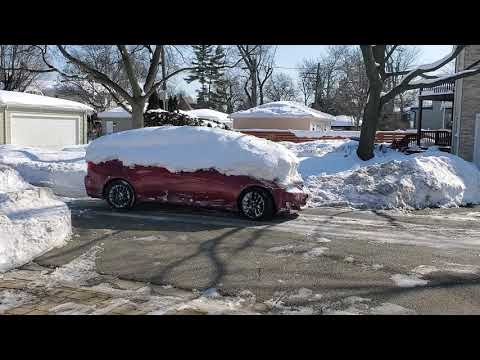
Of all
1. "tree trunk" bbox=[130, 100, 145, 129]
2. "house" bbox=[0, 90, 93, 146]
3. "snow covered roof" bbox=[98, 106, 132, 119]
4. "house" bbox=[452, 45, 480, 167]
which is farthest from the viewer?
"snow covered roof" bbox=[98, 106, 132, 119]

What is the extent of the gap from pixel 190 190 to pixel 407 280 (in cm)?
518

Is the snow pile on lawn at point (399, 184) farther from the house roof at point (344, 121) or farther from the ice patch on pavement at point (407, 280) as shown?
the house roof at point (344, 121)

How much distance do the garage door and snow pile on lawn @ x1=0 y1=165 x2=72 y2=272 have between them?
17170 millimetres

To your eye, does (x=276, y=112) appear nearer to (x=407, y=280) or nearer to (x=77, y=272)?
(x=407, y=280)

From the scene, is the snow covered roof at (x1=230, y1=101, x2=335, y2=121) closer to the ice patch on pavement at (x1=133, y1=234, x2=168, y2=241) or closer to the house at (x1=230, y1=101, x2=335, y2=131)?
the house at (x1=230, y1=101, x2=335, y2=131)

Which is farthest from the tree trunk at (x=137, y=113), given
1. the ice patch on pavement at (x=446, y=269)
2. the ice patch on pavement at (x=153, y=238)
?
the ice patch on pavement at (x=446, y=269)

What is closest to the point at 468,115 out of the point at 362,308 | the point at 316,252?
the point at 316,252

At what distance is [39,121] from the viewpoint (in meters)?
24.6

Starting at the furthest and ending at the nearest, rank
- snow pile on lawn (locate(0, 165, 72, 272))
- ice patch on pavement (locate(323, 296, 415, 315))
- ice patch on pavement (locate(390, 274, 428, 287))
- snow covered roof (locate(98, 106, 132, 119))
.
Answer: snow covered roof (locate(98, 106, 132, 119)) → snow pile on lawn (locate(0, 165, 72, 272)) → ice patch on pavement (locate(390, 274, 428, 287)) → ice patch on pavement (locate(323, 296, 415, 315))

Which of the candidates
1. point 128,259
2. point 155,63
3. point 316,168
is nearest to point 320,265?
point 128,259

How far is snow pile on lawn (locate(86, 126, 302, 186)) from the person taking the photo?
9.60m

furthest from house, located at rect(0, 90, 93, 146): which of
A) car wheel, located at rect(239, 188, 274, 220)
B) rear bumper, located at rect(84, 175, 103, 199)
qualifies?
car wheel, located at rect(239, 188, 274, 220)

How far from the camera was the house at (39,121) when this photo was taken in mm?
22969

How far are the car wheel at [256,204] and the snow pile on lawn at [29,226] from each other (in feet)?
10.9
